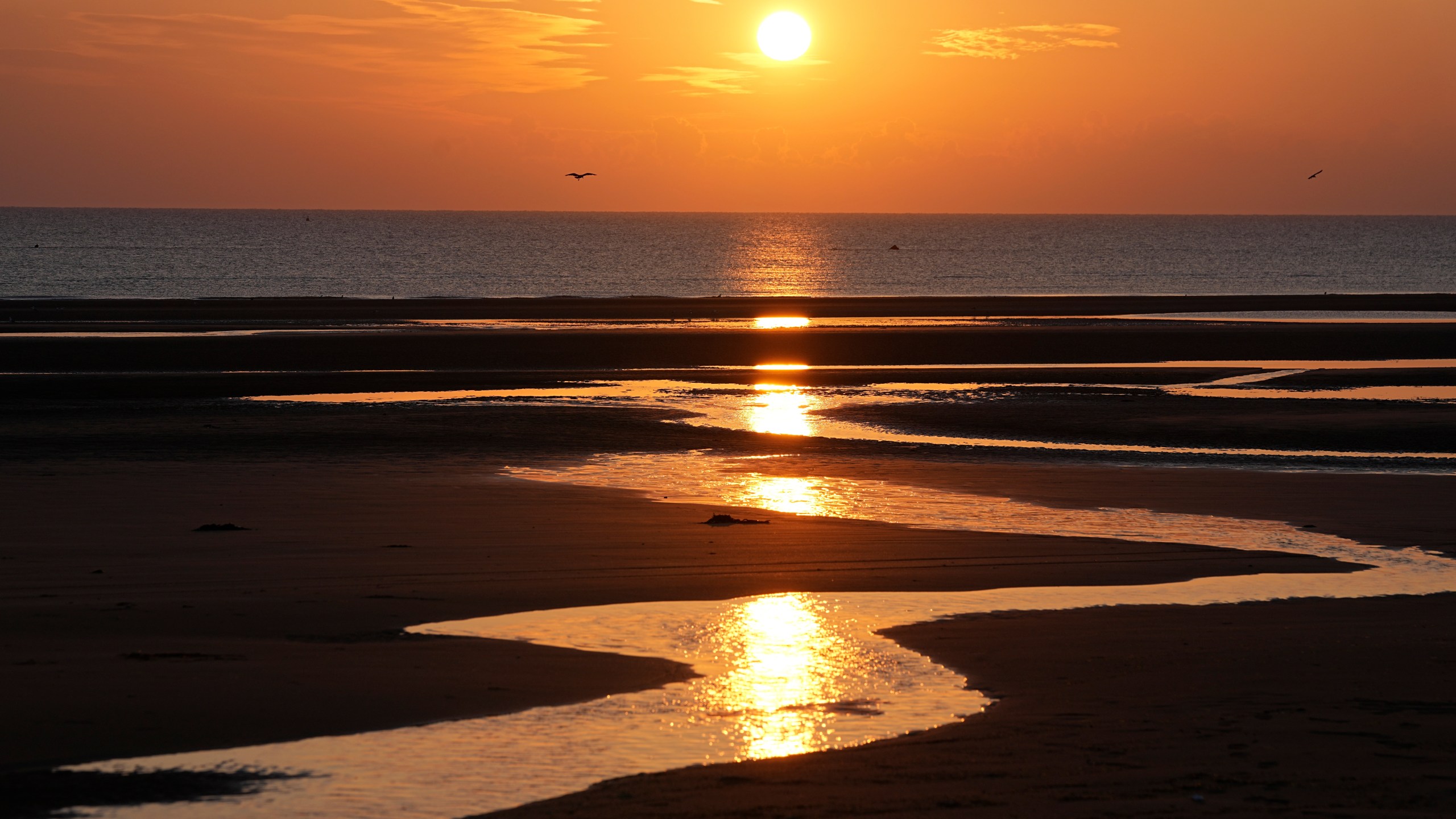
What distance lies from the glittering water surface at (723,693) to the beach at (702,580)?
0.80 feet

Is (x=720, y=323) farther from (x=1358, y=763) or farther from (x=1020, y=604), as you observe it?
(x=1358, y=763)

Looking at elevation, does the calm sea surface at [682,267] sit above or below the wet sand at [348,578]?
above

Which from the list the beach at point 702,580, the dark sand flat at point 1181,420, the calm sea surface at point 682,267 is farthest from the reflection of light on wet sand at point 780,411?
the calm sea surface at point 682,267

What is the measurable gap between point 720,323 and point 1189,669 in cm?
4905

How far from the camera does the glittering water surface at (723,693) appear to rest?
25.2 feet

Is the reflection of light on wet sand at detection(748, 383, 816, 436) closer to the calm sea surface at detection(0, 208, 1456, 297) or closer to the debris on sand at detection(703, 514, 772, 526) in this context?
the debris on sand at detection(703, 514, 772, 526)

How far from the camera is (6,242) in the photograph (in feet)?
543

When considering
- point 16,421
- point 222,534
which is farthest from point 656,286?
point 222,534

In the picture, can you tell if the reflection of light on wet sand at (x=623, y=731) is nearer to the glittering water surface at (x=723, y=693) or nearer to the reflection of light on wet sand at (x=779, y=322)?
the glittering water surface at (x=723, y=693)

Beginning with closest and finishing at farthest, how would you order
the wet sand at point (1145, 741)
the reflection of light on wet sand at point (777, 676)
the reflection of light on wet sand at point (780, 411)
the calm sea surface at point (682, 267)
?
the wet sand at point (1145, 741) < the reflection of light on wet sand at point (777, 676) < the reflection of light on wet sand at point (780, 411) < the calm sea surface at point (682, 267)

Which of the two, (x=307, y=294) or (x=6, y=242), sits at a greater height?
(x=6, y=242)

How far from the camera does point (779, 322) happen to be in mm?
59750

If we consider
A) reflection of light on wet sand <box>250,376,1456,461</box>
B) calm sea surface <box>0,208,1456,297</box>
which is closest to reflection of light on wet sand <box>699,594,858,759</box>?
reflection of light on wet sand <box>250,376,1456,461</box>

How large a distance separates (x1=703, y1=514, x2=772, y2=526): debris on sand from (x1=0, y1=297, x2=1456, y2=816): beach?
177 millimetres
